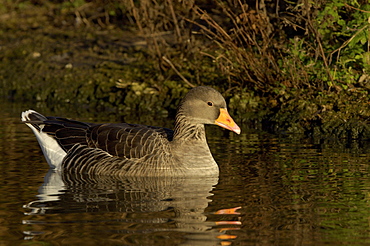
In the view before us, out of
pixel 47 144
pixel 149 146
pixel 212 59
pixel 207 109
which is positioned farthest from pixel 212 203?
pixel 212 59

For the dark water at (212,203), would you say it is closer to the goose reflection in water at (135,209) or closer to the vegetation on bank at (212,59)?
the goose reflection in water at (135,209)

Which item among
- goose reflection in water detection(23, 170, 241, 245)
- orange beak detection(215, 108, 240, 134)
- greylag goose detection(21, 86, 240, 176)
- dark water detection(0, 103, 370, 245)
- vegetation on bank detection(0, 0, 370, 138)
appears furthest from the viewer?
vegetation on bank detection(0, 0, 370, 138)

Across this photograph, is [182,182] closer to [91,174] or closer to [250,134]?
[91,174]

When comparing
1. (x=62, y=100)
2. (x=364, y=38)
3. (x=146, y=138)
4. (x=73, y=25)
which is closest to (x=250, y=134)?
(x=364, y=38)

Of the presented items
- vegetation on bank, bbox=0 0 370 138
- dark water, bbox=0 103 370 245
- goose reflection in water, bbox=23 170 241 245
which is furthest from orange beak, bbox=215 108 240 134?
vegetation on bank, bbox=0 0 370 138

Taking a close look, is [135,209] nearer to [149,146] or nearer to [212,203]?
[212,203]

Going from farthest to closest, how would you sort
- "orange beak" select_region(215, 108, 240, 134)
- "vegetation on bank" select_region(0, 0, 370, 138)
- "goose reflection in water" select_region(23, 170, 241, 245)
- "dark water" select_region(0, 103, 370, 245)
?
1. "vegetation on bank" select_region(0, 0, 370, 138)
2. "orange beak" select_region(215, 108, 240, 134)
3. "goose reflection in water" select_region(23, 170, 241, 245)
4. "dark water" select_region(0, 103, 370, 245)

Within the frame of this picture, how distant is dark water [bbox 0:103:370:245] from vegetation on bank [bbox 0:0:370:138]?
1996 millimetres

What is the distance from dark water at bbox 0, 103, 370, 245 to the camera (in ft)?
23.4

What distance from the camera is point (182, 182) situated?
32.6 feet

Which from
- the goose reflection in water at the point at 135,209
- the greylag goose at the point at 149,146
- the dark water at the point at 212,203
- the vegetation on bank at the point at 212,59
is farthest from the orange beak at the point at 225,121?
the vegetation on bank at the point at 212,59

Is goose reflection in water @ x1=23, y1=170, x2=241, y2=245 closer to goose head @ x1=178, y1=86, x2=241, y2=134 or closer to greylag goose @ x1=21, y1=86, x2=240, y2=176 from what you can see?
greylag goose @ x1=21, y1=86, x2=240, y2=176

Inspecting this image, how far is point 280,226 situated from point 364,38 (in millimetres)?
6108

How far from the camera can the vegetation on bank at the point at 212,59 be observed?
13492 mm
